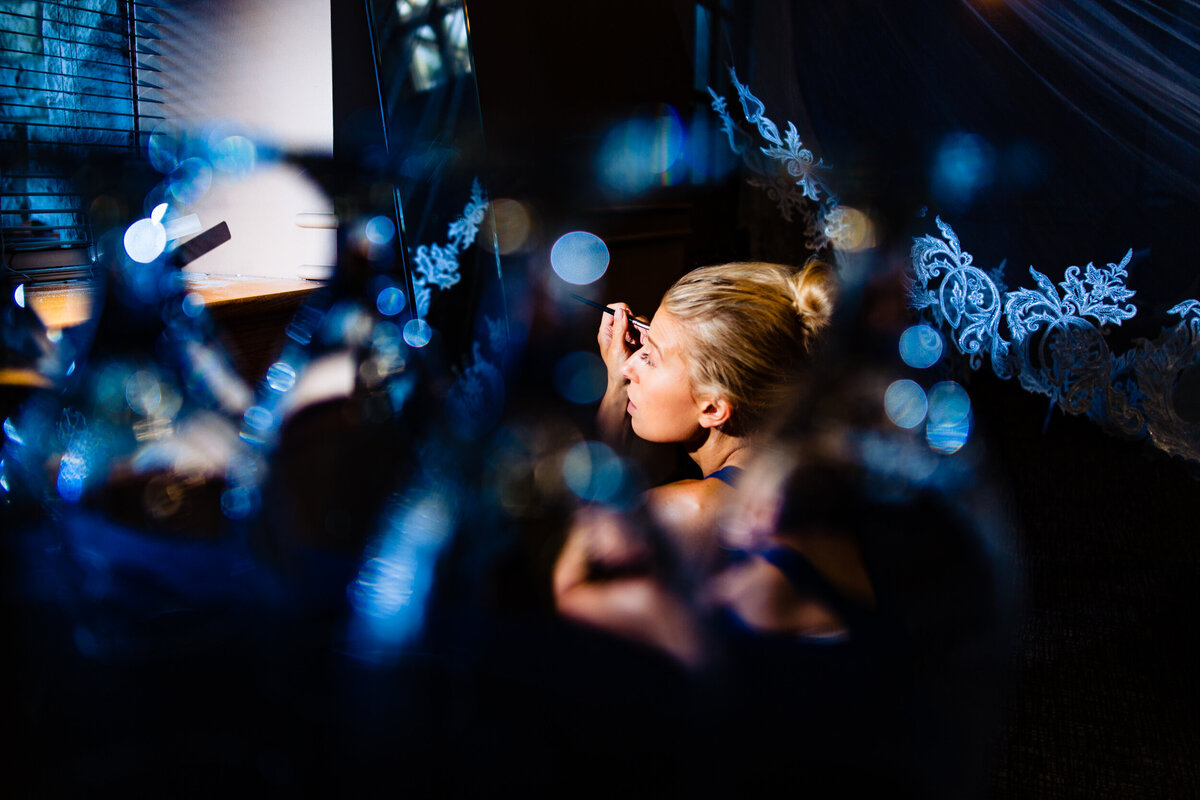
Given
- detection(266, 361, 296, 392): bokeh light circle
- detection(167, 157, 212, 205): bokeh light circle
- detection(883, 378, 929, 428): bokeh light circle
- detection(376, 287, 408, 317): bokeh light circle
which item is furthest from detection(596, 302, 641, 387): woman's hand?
detection(167, 157, 212, 205): bokeh light circle

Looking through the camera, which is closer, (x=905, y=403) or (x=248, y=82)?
(x=905, y=403)

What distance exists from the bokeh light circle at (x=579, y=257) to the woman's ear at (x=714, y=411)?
277 mm

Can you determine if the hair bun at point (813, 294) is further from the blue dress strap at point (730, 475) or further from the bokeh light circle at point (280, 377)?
the bokeh light circle at point (280, 377)

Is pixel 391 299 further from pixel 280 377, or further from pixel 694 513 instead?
pixel 694 513

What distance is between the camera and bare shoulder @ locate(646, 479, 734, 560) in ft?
2.88

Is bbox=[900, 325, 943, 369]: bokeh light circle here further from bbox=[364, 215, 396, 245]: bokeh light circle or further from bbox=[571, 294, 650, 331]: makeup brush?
bbox=[364, 215, 396, 245]: bokeh light circle

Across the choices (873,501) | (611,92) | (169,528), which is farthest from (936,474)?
(169,528)

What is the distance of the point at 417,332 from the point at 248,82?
0.50 metres

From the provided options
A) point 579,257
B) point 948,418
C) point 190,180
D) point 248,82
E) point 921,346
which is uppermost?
point 248,82

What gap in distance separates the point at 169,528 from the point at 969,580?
124cm

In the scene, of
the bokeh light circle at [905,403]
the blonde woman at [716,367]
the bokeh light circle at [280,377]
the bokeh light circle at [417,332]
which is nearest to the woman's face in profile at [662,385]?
the blonde woman at [716,367]

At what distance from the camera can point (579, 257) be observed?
1.09m

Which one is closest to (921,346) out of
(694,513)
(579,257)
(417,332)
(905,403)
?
(905,403)

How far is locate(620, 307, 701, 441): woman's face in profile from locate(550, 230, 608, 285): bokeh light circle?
0.16 m
